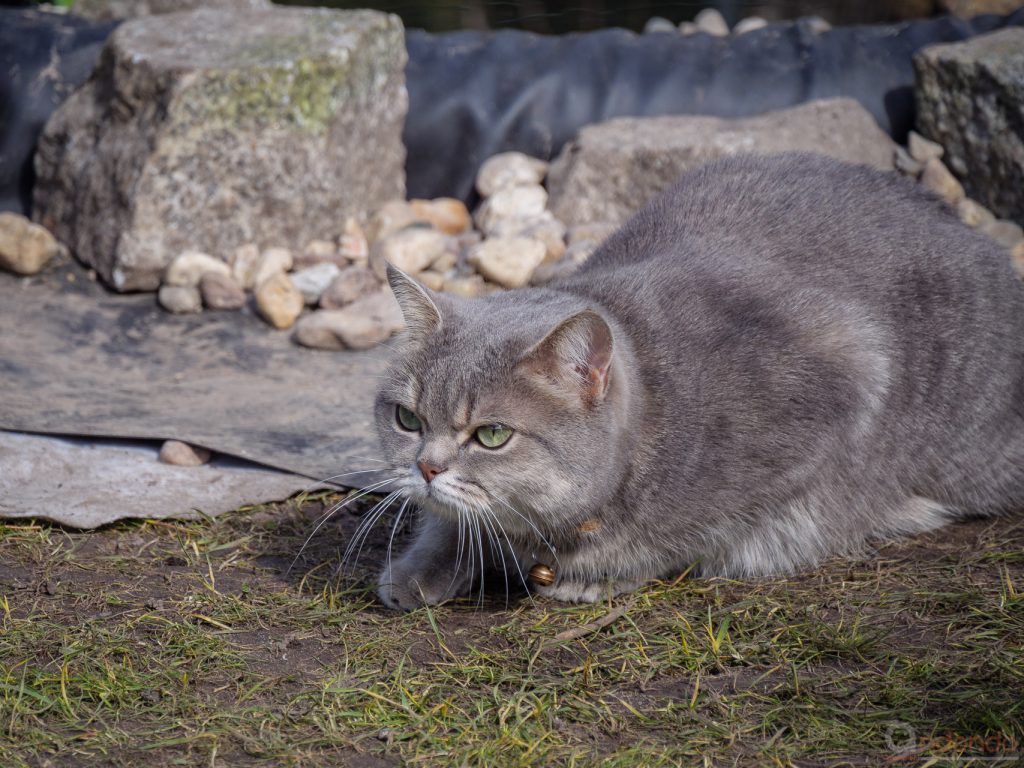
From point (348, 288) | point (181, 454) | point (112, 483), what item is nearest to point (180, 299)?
point (348, 288)

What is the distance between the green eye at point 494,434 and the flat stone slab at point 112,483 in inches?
37.6

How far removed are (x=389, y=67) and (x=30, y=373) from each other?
2247 mm

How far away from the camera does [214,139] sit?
4730mm

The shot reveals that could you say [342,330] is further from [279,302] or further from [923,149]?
[923,149]

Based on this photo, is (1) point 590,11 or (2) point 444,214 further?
(1) point 590,11

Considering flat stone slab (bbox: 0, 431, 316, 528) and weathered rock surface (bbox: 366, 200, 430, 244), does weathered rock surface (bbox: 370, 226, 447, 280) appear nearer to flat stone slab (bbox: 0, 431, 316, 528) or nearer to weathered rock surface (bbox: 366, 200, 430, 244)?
weathered rock surface (bbox: 366, 200, 430, 244)

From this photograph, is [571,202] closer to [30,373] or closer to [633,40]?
[633,40]

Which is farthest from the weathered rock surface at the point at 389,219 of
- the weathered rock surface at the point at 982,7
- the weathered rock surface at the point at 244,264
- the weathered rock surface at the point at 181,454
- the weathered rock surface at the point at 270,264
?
the weathered rock surface at the point at 982,7

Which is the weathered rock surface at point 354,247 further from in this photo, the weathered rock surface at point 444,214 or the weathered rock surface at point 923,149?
the weathered rock surface at point 923,149

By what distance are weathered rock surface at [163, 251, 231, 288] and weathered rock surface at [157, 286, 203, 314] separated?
0.04 metres

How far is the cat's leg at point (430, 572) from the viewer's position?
2.81 meters

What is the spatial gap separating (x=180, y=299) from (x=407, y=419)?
7.51 ft

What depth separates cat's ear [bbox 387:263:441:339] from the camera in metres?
2.62

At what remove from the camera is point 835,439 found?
279 cm
